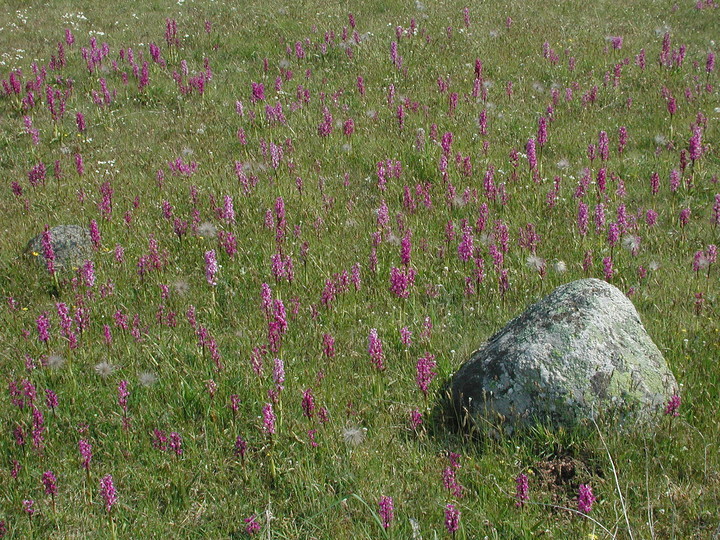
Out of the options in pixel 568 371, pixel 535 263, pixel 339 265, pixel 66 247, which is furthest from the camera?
pixel 66 247

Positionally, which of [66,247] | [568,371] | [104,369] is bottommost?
[104,369]

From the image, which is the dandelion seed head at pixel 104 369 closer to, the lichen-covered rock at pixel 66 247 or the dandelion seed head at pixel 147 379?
the dandelion seed head at pixel 147 379

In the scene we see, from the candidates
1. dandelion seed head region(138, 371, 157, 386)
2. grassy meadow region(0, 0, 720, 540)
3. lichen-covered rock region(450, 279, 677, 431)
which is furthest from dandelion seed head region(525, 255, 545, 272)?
dandelion seed head region(138, 371, 157, 386)

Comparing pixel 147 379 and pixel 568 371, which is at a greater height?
pixel 568 371

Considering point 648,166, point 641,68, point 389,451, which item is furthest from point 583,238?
point 641,68

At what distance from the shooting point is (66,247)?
283 inches

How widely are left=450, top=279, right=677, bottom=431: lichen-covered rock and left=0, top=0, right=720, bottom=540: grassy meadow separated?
0.54 ft

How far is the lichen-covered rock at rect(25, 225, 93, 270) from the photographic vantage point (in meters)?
7.09

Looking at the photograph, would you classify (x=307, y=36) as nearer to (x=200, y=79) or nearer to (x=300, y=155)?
(x=200, y=79)

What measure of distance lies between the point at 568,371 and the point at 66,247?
522 cm

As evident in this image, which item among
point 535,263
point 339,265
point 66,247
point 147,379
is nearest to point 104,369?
point 147,379

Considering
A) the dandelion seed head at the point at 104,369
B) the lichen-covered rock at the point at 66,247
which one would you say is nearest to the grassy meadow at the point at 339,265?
the dandelion seed head at the point at 104,369

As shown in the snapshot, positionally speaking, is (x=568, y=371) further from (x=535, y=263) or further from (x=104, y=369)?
(x=104, y=369)

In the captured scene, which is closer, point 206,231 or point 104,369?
point 104,369
